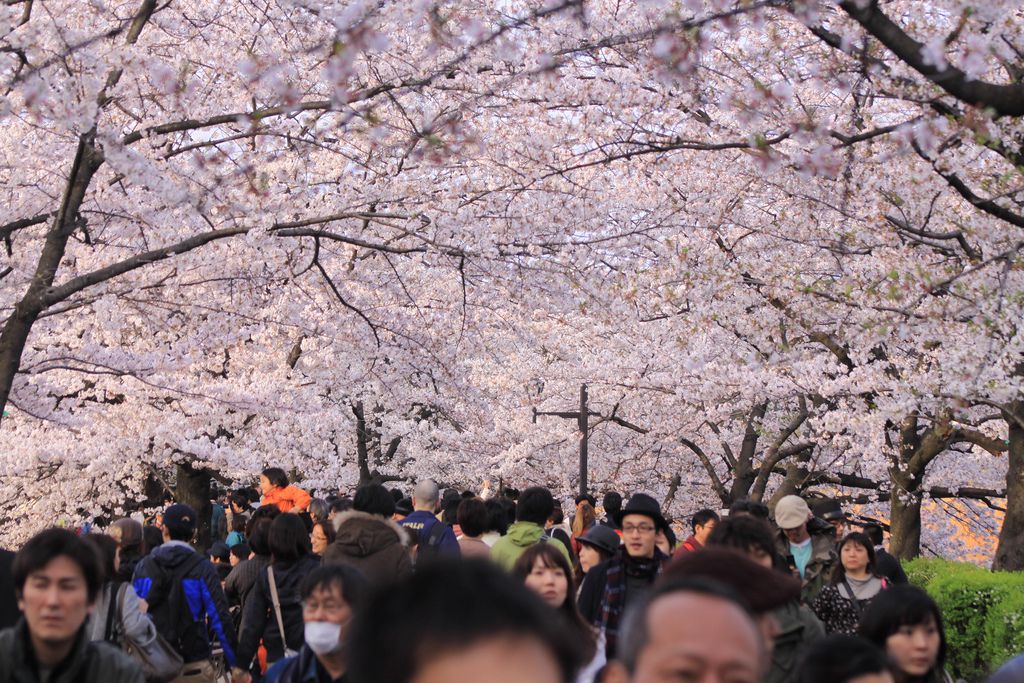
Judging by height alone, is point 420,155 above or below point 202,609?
above

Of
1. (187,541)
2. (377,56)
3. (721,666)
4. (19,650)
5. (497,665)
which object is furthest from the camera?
(377,56)

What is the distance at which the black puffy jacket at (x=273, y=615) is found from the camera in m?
6.52

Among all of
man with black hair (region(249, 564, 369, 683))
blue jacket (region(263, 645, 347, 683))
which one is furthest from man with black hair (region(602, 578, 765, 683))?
blue jacket (region(263, 645, 347, 683))

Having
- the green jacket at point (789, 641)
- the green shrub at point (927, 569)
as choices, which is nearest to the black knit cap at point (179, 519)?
the green jacket at point (789, 641)

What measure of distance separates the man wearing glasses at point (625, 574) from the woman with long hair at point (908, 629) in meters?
1.57

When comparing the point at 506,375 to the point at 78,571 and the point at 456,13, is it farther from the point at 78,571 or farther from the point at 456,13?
the point at 78,571

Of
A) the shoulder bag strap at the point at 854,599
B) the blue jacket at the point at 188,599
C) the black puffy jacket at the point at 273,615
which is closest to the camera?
the shoulder bag strap at the point at 854,599

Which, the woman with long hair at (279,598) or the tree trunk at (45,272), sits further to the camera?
the tree trunk at (45,272)

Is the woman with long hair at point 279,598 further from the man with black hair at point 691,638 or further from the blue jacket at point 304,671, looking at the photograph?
the man with black hair at point 691,638

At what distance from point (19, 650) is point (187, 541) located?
3.70 metres

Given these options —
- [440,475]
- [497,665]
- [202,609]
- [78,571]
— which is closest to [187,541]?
Result: [202,609]

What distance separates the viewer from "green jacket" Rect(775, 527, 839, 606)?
706 cm

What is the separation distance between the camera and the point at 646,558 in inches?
237

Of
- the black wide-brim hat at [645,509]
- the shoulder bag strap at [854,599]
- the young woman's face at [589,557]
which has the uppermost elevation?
the black wide-brim hat at [645,509]
